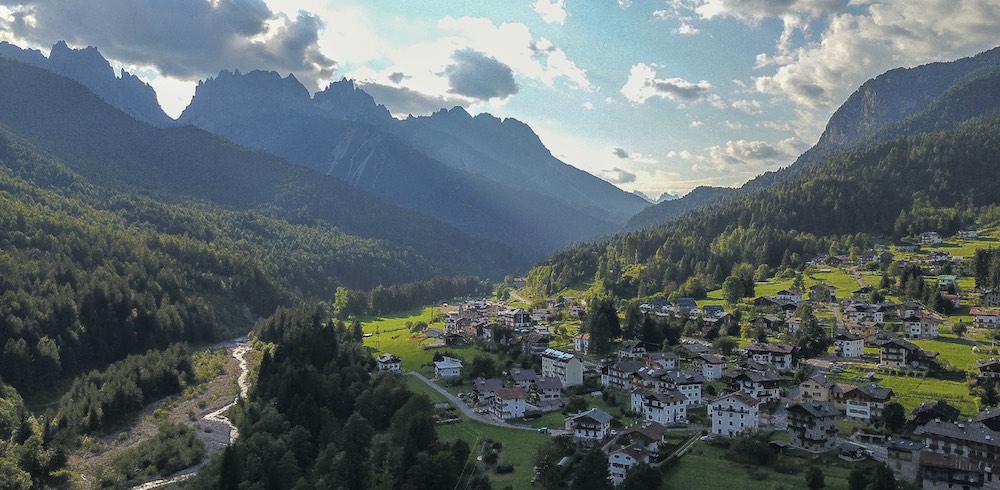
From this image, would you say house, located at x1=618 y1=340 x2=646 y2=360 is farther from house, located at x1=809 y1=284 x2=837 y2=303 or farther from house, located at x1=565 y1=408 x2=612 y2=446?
house, located at x1=809 y1=284 x2=837 y2=303

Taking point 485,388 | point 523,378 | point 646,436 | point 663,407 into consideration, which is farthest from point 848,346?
point 485,388

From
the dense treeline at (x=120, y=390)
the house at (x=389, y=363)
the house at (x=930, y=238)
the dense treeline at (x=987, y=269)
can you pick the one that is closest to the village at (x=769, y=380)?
the house at (x=389, y=363)

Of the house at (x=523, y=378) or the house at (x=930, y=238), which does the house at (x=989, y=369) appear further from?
the house at (x=930, y=238)

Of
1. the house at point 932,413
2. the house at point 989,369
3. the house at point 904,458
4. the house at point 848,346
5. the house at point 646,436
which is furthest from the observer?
the house at point 848,346

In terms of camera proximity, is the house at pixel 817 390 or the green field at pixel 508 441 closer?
the green field at pixel 508 441

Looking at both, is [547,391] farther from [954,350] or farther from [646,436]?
[954,350]

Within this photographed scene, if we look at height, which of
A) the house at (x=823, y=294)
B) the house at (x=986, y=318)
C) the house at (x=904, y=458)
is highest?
the house at (x=823, y=294)

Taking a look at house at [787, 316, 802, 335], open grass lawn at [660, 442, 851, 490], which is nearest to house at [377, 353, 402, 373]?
open grass lawn at [660, 442, 851, 490]

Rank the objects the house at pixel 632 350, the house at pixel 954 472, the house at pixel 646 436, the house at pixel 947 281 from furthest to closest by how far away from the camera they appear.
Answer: the house at pixel 947 281 → the house at pixel 632 350 → the house at pixel 646 436 → the house at pixel 954 472

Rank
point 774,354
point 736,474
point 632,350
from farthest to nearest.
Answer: point 632,350, point 774,354, point 736,474
